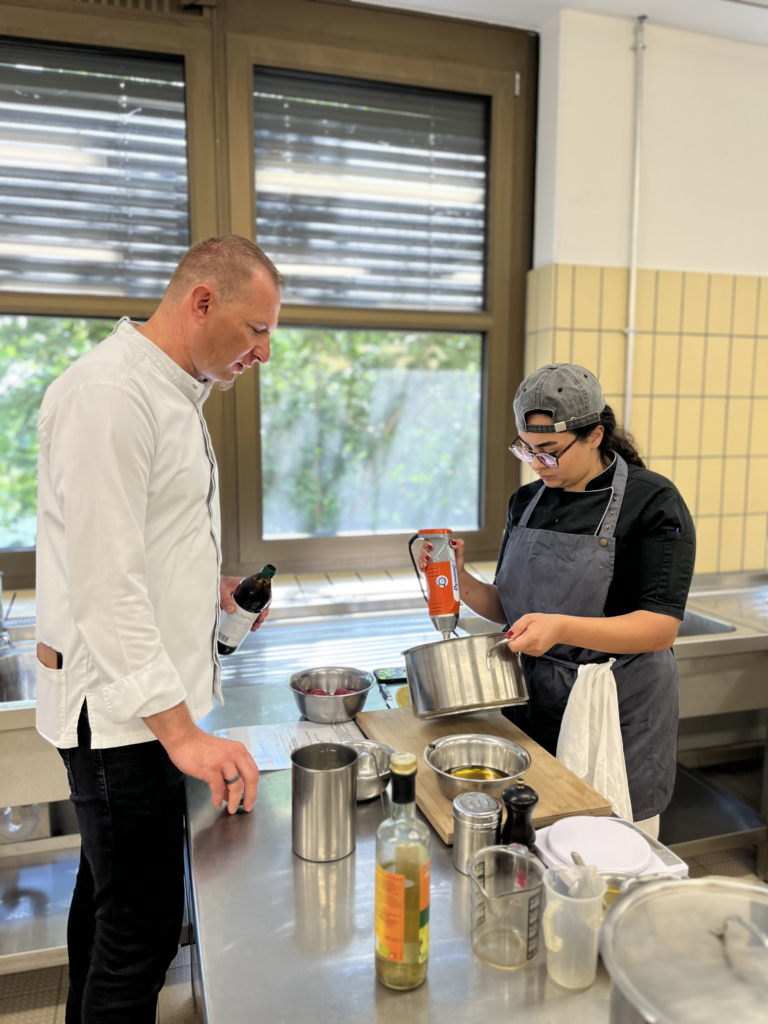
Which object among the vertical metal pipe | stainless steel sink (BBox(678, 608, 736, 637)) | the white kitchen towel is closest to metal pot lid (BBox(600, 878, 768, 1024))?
the white kitchen towel

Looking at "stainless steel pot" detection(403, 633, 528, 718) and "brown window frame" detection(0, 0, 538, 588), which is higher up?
"brown window frame" detection(0, 0, 538, 588)

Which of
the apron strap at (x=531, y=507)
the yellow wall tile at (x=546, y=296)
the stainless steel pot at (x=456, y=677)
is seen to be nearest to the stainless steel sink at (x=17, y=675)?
the stainless steel pot at (x=456, y=677)

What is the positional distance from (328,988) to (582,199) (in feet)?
8.29

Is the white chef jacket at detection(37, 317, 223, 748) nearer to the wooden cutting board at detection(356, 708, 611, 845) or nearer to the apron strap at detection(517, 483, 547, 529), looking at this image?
the wooden cutting board at detection(356, 708, 611, 845)

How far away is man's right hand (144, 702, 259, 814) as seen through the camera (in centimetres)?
107

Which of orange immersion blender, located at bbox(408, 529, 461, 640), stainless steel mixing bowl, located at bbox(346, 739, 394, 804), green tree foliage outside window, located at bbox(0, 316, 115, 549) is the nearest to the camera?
stainless steel mixing bowl, located at bbox(346, 739, 394, 804)

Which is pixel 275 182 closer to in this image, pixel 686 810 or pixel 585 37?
pixel 585 37

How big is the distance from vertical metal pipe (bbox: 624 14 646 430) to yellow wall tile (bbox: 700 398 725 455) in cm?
33

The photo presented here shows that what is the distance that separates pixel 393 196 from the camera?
2.64m

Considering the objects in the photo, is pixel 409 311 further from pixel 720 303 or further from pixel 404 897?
pixel 404 897

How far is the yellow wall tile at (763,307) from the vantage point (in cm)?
281

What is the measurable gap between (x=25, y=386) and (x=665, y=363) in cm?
223

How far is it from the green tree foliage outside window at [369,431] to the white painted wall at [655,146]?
1.89 feet

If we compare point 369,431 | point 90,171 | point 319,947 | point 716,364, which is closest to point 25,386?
point 90,171
